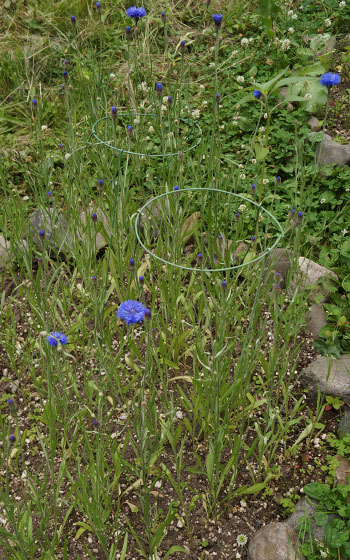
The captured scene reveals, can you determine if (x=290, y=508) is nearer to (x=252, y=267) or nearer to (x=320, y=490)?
(x=320, y=490)

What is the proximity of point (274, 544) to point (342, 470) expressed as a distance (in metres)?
0.38

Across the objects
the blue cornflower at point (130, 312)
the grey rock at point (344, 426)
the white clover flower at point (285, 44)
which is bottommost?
the grey rock at point (344, 426)

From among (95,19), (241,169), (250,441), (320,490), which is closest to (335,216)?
(241,169)

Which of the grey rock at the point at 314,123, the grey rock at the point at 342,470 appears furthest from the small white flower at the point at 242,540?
the grey rock at the point at 314,123

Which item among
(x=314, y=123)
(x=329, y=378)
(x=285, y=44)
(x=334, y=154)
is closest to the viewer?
(x=329, y=378)

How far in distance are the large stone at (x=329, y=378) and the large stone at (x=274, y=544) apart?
0.59m

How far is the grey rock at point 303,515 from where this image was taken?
203 centimetres

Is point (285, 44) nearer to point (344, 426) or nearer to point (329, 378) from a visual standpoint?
point (329, 378)

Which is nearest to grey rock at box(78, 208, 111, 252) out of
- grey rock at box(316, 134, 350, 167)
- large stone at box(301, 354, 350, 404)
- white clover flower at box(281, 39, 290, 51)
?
large stone at box(301, 354, 350, 404)

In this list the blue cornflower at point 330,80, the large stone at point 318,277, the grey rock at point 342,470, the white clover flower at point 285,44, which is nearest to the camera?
the grey rock at point 342,470

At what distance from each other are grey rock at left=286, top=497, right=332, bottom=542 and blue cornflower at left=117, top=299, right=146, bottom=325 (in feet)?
2.76

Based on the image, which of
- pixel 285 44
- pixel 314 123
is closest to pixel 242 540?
pixel 314 123

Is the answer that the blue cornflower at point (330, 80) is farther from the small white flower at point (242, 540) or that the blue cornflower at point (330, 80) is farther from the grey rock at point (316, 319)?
the small white flower at point (242, 540)

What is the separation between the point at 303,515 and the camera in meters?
2.10
